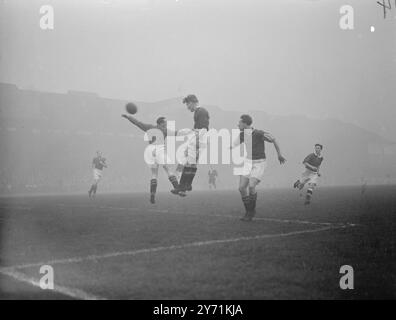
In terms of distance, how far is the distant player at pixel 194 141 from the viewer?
6.35 metres

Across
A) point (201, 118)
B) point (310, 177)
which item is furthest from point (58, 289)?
point (310, 177)

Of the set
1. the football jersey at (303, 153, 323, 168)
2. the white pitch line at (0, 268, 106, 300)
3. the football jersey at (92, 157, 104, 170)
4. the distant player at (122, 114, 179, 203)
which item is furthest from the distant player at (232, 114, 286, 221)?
the football jersey at (92, 157, 104, 170)

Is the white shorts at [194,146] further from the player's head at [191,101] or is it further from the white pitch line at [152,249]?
the white pitch line at [152,249]

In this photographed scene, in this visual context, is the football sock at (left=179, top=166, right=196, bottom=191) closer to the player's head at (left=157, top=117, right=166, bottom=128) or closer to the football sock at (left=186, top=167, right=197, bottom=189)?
the football sock at (left=186, top=167, right=197, bottom=189)

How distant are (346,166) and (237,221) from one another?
70862 mm

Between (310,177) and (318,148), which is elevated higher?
(318,148)

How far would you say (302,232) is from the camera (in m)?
7.10

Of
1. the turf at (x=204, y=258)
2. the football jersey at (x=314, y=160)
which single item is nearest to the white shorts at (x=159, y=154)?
the turf at (x=204, y=258)

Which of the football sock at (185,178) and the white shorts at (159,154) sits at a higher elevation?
the white shorts at (159,154)

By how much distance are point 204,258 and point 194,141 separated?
80.6 inches

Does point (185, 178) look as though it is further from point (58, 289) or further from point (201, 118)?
point (58, 289)

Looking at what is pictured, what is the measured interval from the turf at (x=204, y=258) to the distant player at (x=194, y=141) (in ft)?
2.92

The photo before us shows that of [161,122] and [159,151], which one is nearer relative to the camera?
[161,122]

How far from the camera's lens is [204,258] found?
4996 millimetres
